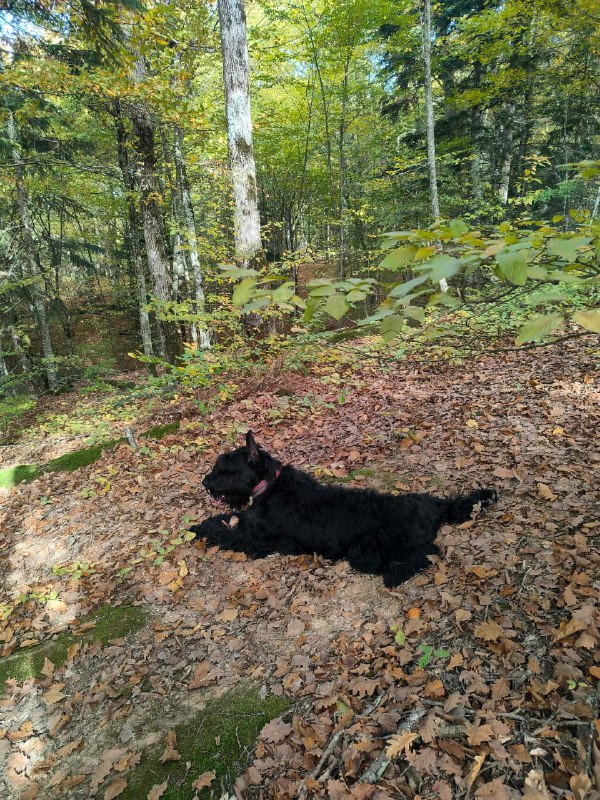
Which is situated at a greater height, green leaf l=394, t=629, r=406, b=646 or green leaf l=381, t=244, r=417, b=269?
green leaf l=381, t=244, r=417, b=269

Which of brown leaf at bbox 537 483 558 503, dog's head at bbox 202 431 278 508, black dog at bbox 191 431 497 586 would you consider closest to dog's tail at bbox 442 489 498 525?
black dog at bbox 191 431 497 586

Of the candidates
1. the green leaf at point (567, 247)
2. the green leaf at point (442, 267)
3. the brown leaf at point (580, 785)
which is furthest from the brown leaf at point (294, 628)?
the green leaf at point (567, 247)

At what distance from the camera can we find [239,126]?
7.88 meters

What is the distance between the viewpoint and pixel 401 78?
16594 mm

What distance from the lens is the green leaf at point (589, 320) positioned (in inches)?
39.8

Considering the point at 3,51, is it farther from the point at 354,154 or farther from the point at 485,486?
the point at 354,154

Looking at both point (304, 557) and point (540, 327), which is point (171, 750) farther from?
point (540, 327)

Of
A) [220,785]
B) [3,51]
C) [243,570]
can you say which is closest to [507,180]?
[3,51]

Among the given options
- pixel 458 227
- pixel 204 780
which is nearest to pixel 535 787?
pixel 204 780

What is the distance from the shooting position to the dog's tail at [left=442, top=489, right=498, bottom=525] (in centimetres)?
398

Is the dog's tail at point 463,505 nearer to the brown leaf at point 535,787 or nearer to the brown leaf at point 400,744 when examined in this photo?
the brown leaf at point 400,744

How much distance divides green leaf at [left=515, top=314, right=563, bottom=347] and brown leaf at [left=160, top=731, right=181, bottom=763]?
3250 mm

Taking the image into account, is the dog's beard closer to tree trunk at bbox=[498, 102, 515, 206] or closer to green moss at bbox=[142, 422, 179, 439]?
green moss at bbox=[142, 422, 179, 439]

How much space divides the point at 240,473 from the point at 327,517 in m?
1.06
